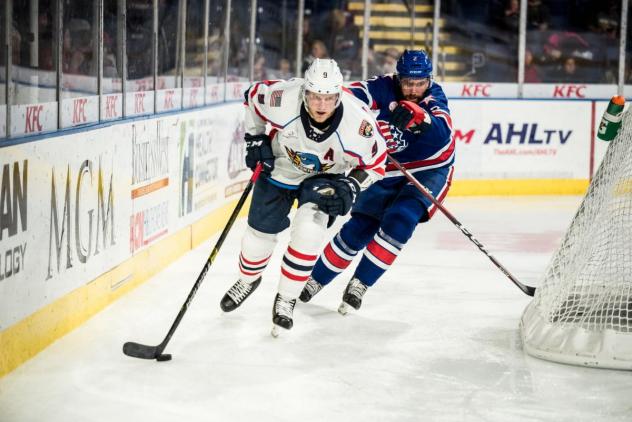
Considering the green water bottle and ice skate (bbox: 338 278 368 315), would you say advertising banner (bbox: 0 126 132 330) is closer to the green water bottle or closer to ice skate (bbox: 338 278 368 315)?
ice skate (bbox: 338 278 368 315)

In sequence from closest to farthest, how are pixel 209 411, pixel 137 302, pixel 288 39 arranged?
pixel 209 411 → pixel 137 302 → pixel 288 39

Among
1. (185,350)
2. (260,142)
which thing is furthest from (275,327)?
(260,142)

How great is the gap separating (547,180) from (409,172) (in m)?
4.61

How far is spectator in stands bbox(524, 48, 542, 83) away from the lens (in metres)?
9.30

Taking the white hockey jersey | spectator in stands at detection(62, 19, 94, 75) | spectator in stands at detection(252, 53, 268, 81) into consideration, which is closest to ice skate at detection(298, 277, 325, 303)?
the white hockey jersey

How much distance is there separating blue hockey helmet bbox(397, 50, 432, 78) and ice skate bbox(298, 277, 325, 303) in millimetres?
980

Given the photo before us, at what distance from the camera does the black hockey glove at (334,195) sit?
156 inches

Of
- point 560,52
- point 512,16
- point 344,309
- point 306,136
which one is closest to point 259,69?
point 512,16

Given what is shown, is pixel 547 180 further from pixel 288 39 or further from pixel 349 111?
pixel 349 111

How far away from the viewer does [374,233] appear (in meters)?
4.73

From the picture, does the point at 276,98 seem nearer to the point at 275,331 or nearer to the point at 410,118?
the point at 410,118

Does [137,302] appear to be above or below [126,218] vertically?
below

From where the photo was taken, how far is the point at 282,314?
409 cm

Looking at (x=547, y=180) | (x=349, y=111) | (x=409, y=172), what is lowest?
(x=547, y=180)
